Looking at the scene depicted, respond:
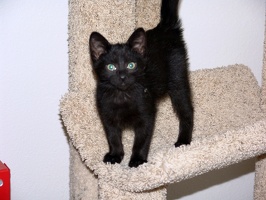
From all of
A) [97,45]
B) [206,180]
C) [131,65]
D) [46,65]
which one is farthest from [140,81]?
[206,180]

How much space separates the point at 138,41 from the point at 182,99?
0.37m

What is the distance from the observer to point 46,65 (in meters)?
1.66

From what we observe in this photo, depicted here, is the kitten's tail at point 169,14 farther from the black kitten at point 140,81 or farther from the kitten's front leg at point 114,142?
the kitten's front leg at point 114,142

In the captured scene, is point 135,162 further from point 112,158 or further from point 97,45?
point 97,45

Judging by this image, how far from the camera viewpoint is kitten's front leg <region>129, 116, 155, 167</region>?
Answer: 1.33 meters

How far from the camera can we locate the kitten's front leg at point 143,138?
1.33 metres

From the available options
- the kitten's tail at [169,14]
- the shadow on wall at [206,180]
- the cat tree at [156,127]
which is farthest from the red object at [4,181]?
the shadow on wall at [206,180]

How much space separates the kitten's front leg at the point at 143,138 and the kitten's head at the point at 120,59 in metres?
0.15

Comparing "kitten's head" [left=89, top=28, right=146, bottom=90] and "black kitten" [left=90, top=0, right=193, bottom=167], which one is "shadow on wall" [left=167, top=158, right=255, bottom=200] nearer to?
"black kitten" [left=90, top=0, right=193, bottom=167]

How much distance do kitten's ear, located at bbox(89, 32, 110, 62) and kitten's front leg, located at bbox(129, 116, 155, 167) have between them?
0.89 ft

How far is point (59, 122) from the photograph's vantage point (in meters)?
1.76

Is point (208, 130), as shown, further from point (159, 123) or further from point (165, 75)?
point (165, 75)

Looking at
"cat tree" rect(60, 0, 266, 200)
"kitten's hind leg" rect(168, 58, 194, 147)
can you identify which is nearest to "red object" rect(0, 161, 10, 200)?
"cat tree" rect(60, 0, 266, 200)

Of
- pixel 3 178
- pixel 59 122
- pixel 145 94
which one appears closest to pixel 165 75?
pixel 145 94
